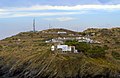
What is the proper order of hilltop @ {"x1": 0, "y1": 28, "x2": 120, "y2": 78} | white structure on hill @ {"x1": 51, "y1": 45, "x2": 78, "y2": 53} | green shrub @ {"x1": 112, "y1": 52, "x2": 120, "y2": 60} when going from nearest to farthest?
hilltop @ {"x1": 0, "y1": 28, "x2": 120, "y2": 78}, white structure on hill @ {"x1": 51, "y1": 45, "x2": 78, "y2": 53}, green shrub @ {"x1": 112, "y1": 52, "x2": 120, "y2": 60}

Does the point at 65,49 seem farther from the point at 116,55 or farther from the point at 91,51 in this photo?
the point at 116,55

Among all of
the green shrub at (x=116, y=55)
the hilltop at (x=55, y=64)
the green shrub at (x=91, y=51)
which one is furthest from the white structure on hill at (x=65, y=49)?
the green shrub at (x=116, y=55)

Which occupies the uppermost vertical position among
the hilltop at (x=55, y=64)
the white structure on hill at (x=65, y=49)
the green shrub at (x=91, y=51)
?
the white structure on hill at (x=65, y=49)

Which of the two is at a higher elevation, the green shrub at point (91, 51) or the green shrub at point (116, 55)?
the green shrub at point (91, 51)

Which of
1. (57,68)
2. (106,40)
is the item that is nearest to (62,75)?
(57,68)

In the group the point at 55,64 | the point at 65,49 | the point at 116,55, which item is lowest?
the point at 116,55

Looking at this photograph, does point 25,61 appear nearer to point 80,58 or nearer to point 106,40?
point 80,58

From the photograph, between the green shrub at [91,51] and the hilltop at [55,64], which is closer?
the hilltop at [55,64]

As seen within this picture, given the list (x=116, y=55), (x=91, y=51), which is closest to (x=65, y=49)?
(x=91, y=51)

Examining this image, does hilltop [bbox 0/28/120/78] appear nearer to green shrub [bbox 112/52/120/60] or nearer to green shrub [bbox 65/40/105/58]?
green shrub [bbox 112/52/120/60]

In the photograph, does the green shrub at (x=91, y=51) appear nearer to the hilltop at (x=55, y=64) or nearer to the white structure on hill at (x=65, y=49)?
the hilltop at (x=55, y=64)

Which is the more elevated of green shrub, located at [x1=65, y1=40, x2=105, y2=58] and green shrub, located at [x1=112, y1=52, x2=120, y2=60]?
green shrub, located at [x1=65, y1=40, x2=105, y2=58]

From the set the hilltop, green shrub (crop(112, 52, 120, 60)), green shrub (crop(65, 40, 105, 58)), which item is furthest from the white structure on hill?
green shrub (crop(112, 52, 120, 60))
